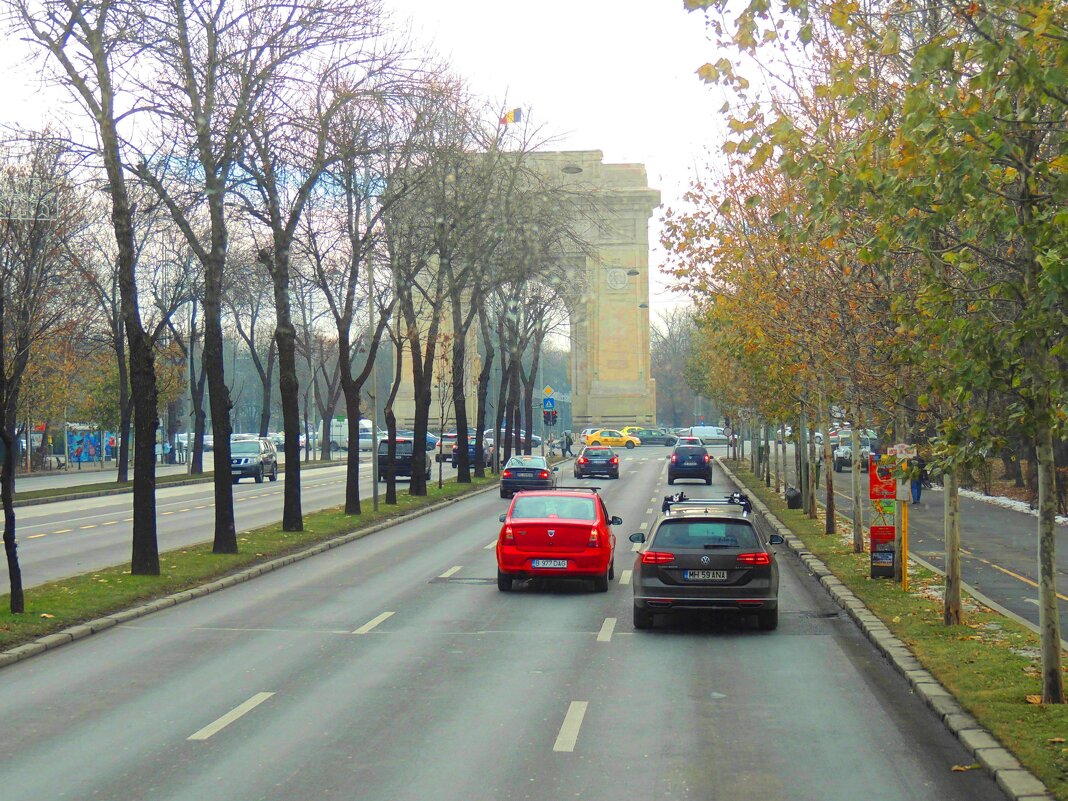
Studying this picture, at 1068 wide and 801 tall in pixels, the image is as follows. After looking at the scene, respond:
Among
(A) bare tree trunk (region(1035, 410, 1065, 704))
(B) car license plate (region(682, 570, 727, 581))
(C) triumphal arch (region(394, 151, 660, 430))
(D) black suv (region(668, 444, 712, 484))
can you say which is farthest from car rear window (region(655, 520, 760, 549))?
(C) triumphal arch (region(394, 151, 660, 430))

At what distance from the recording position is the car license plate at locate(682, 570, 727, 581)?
15852mm

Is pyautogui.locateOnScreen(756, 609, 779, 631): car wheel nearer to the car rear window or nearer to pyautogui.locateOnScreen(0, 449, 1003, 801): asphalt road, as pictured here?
pyautogui.locateOnScreen(0, 449, 1003, 801): asphalt road

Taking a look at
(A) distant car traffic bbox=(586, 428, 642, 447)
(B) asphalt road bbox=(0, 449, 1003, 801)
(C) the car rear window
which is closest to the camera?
(B) asphalt road bbox=(0, 449, 1003, 801)

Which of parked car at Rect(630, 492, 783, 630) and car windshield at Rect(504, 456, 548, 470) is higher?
car windshield at Rect(504, 456, 548, 470)

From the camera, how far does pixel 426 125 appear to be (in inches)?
1110

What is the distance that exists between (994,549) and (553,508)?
10471 millimetres

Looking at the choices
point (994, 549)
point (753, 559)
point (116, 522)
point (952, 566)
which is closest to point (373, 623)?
point (753, 559)

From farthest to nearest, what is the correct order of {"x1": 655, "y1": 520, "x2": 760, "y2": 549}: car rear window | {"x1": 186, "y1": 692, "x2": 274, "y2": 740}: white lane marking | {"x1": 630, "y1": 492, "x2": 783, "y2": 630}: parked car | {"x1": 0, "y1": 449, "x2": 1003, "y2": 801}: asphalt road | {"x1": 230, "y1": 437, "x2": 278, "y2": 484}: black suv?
1. {"x1": 230, "y1": 437, "x2": 278, "y2": 484}: black suv
2. {"x1": 655, "y1": 520, "x2": 760, "y2": 549}: car rear window
3. {"x1": 630, "y1": 492, "x2": 783, "y2": 630}: parked car
4. {"x1": 186, "y1": 692, "x2": 274, "y2": 740}: white lane marking
5. {"x1": 0, "y1": 449, "x2": 1003, "y2": 801}: asphalt road

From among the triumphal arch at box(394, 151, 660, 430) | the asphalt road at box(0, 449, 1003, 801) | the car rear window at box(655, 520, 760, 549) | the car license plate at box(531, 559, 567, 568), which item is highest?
the triumphal arch at box(394, 151, 660, 430)

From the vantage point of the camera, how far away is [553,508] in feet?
68.4

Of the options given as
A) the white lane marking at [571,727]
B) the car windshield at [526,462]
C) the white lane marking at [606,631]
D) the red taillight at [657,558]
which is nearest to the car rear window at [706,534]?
the red taillight at [657,558]

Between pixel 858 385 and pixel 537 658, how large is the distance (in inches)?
263

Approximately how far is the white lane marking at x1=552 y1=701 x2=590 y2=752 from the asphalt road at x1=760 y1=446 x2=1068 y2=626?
26.0 ft

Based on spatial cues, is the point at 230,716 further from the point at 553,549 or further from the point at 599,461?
the point at 599,461
